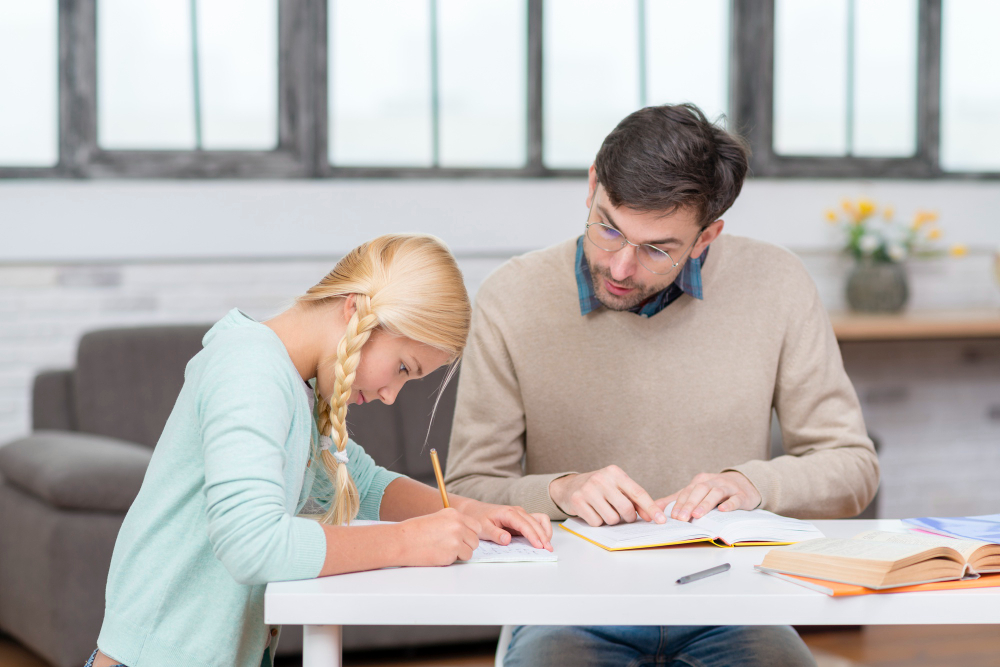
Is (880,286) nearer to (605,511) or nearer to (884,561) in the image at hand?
(605,511)

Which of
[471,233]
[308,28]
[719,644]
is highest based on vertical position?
[308,28]

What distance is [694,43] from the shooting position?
369 centimetres

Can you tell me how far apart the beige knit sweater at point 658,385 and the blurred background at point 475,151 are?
5.49ft

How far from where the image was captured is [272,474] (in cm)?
97

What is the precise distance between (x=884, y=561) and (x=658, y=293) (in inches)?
29.6

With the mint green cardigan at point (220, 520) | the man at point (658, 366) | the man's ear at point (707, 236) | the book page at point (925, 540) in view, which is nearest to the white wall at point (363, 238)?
the man at point (658, 366)

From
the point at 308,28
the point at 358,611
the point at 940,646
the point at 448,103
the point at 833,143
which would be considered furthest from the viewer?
the point at 833,143

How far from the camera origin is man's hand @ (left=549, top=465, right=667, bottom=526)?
4.08 feet

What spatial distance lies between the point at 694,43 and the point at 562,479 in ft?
8.99

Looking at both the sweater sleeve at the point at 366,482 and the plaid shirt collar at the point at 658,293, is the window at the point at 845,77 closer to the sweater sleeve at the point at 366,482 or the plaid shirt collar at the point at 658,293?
the plaid shirt collar at the point at 658,293

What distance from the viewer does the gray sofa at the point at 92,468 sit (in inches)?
87.1

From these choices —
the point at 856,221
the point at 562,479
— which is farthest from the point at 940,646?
the point at 562,479

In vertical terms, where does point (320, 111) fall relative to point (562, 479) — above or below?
above

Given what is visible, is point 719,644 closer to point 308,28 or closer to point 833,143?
Answer: point 308,28
